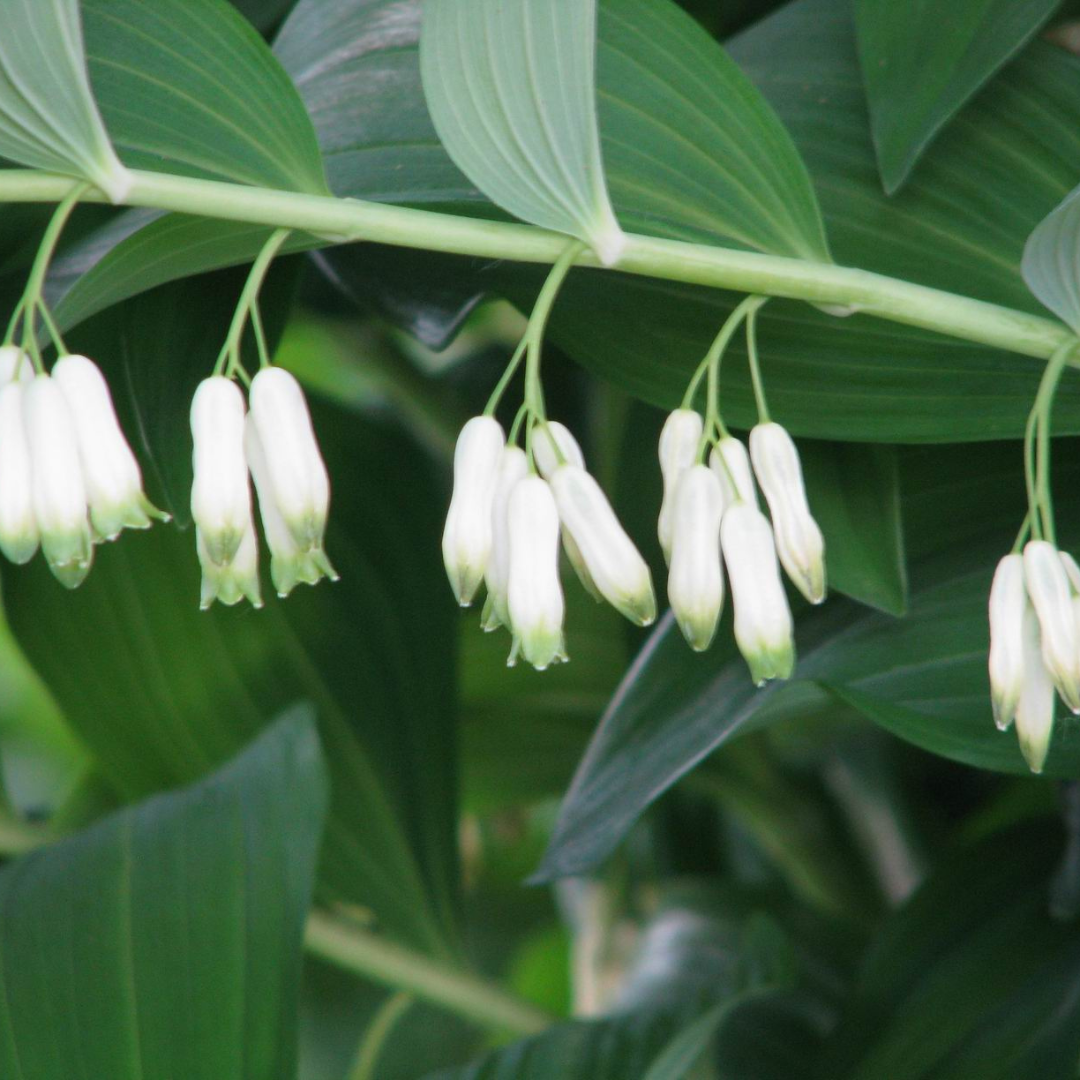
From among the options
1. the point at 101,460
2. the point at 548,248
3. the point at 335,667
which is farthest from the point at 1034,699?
the point at 335,667

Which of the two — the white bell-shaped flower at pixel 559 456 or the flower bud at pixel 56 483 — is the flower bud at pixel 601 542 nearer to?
the white bell-shaped flower at pixel 559 456

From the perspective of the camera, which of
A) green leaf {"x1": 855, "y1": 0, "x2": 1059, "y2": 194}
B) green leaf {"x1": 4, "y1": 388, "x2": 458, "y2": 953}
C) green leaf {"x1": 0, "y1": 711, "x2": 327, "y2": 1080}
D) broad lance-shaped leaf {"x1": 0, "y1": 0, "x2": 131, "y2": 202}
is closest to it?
broad lance-shaped leaf {"x1": 0, "y1": 0, "x2": 131, "y2": 202}

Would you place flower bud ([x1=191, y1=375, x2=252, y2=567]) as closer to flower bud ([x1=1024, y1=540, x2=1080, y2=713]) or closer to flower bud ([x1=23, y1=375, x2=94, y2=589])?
flower bud ([x1=23, y1=375, x2=94, y2=589])

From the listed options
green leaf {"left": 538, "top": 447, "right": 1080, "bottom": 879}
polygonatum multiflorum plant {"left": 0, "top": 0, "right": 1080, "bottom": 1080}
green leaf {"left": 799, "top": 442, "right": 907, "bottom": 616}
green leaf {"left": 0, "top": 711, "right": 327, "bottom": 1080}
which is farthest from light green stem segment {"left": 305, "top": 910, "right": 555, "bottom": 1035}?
green leaf {"left": 799, "top": 442, "right": 907, "bottom": 616}

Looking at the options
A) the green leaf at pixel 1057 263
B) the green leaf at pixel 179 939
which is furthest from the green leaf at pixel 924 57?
the green leaf at pixel 179 939

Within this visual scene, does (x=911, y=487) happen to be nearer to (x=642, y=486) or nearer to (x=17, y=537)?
(x=642, y=486)

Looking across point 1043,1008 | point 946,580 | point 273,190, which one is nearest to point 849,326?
point 946,580
